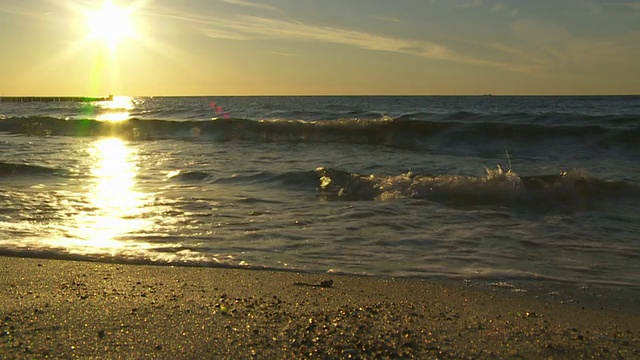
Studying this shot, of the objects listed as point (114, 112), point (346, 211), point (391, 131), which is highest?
point (114, 112)

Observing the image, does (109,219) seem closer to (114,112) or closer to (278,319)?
(278,319)

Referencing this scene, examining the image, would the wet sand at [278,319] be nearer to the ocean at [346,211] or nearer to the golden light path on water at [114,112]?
the ocean at [346,211]

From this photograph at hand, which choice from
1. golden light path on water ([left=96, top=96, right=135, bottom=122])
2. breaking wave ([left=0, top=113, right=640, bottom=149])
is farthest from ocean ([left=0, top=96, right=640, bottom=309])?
golden light path on water ([left=96, top=96, right=135, bottom=122])

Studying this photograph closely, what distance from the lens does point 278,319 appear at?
2949 mm

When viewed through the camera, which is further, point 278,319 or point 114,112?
point 114,112

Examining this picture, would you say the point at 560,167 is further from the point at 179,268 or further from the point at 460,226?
the point at 179,268

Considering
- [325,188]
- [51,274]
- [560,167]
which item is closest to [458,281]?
[51,274]

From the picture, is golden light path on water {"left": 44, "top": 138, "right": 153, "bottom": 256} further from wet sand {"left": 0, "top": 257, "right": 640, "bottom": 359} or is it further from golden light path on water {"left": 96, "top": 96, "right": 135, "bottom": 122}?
golden light path on water {"left": 96, "top": 96, "right": 135, "bottom": 122}

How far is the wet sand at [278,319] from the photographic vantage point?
8.35 feet

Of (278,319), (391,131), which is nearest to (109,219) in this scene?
(278,319)

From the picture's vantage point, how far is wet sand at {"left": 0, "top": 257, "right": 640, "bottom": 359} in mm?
2545

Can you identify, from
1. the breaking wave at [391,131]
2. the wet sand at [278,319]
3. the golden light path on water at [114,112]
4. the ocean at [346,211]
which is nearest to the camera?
the wet sand at [278,319]

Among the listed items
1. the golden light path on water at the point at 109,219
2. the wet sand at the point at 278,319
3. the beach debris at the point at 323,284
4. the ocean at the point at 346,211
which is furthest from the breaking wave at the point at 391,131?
the wet sand at the point at 278,319

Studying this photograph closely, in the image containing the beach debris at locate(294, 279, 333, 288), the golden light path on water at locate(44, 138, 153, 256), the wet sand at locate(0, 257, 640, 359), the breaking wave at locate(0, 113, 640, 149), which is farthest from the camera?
the breaking wave at locate(0, 113, 640, 149)
